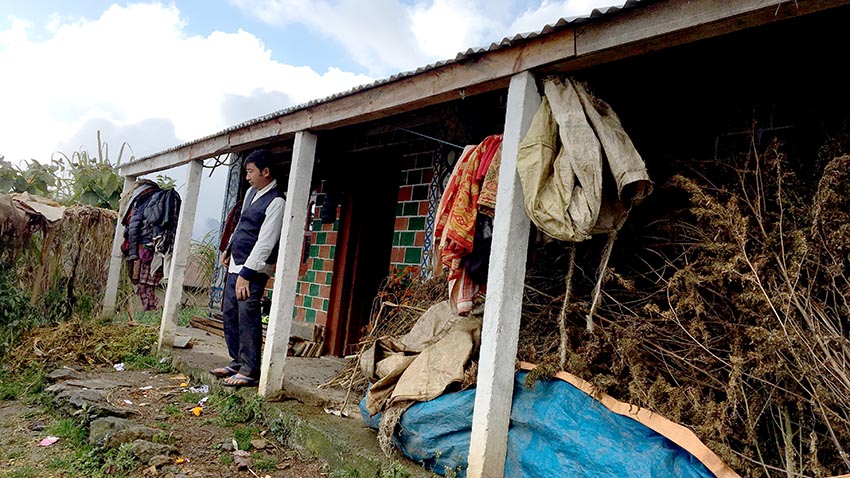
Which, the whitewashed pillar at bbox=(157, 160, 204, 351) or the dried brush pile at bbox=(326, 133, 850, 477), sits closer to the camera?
the dried brush pile at bbox=(326, 133, 850, 477)

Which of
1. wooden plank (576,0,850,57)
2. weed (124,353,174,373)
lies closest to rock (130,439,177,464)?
weed (124,353,174,373)

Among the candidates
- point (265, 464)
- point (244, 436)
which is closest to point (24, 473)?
point (244, 436)

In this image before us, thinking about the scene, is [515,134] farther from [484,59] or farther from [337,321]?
[337,321]

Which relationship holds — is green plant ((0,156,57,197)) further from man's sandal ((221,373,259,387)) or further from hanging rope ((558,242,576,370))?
hanging rope ((558,242,576,370))

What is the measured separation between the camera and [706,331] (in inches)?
104

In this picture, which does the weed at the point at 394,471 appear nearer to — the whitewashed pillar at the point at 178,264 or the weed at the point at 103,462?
the weed at the point at 103,462

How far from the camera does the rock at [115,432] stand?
3.88 metres

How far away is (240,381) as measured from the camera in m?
4.80

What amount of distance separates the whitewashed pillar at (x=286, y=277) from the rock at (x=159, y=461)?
92 cm

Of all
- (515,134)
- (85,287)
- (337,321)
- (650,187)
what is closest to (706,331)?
(650,187)

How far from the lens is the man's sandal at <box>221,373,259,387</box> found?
480 centimetres

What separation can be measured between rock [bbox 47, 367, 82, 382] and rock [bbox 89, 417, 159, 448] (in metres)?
1.66

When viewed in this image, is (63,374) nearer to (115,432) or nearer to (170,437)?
(115,432)

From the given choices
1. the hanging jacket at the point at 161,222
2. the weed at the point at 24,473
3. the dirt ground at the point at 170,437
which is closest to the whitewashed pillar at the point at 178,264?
the dirt ground at the point at 170,437
